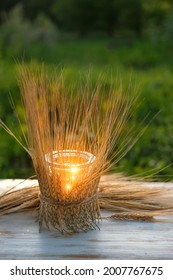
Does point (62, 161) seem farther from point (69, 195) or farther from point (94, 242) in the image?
point (94, 242)

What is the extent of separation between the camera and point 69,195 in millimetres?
1303

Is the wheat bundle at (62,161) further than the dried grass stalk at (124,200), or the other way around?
the dried grass stalk at (124,200)

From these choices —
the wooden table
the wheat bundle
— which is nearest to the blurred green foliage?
the wheat bundle

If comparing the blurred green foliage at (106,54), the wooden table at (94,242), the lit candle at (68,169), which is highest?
the lit candle at (68,169)

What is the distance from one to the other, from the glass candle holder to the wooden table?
3 cm

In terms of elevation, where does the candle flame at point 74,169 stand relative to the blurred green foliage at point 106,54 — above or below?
above

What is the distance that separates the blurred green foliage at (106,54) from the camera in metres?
2.83

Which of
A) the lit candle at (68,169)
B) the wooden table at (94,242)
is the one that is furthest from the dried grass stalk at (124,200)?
the lit candle at (68,169)

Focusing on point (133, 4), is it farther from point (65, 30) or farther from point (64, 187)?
point (64, 187)

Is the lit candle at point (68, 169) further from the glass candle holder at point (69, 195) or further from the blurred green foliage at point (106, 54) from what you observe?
the blurred green foliage at point (106, 54)

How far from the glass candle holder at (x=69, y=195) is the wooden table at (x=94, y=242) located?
32mm

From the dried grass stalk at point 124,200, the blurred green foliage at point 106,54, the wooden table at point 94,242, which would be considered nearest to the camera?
the wooden table at point 94,242

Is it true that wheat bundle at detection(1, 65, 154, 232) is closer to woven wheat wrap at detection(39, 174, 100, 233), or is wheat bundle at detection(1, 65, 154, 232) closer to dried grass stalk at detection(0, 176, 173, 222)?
woven wheat wrap at detection(39, 174, 100, 233)

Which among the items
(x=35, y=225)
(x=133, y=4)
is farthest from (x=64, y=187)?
(x=133, y=4)
